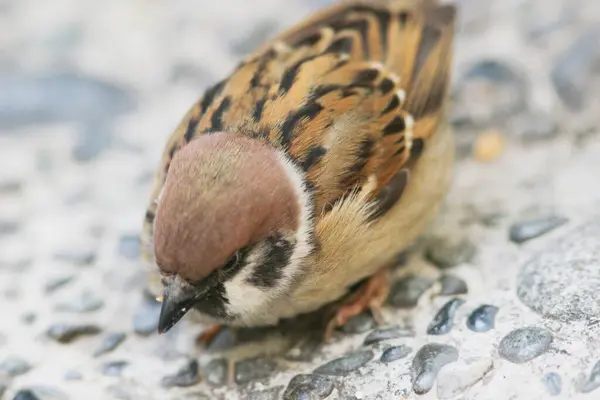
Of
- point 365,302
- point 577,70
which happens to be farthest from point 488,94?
point 365,302

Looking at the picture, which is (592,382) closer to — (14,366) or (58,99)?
(14,366)

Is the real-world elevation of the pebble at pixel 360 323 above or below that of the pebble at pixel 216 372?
below

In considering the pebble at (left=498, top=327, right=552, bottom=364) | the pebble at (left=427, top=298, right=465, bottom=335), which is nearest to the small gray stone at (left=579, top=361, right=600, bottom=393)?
the pebble at (left=498, top=327, right=552, bottom=364)

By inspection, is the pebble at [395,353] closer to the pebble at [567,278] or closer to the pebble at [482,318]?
the pebble at [482,318]

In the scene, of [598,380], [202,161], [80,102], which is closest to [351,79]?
[202,161]

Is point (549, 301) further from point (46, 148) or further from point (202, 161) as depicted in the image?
point (46, 148)

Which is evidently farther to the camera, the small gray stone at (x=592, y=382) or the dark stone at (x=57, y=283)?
the dark stone at (x=57, y=283)

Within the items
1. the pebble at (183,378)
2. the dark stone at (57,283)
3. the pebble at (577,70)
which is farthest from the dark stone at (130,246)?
the pebble at (577,70)
